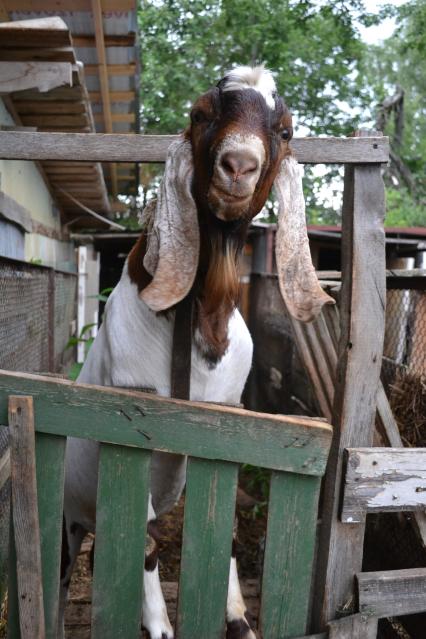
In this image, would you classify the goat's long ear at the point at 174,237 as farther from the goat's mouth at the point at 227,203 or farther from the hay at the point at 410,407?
the hay at the point at 410,407

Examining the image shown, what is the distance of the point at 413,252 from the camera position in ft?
33.8

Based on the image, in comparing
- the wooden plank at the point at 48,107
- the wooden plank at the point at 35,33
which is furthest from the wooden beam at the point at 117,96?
the wooden plank at the point at 35,33

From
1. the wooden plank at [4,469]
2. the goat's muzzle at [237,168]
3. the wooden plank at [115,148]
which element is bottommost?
the wooden plank at [4,469]

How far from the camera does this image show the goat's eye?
90.3 inches

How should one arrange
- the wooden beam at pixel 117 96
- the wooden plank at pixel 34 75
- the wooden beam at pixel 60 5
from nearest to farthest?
the wooden plank at pixel 34 75, the wooden beam at pixel 60 5, the wooden beam at pixel 117 96

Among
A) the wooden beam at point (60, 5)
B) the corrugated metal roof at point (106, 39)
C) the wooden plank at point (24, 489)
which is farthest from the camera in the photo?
the corrugated metal roof at point (106, 39)

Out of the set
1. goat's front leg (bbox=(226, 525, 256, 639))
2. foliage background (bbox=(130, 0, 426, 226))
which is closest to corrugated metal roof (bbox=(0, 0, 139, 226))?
goat's front leg (bbox=(226, 525, 256, 639))

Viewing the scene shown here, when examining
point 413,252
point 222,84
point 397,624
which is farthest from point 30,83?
point 413,252

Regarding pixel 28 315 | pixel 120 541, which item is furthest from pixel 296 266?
pixel 28 315

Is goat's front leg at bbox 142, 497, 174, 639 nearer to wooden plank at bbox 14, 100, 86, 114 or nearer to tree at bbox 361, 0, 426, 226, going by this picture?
wooden plank at bbox 14, 100, 86, 114

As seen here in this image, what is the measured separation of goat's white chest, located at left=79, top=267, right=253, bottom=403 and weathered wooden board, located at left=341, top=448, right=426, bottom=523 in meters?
0.60

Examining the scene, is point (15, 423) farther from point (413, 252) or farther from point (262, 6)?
point (262, 6)

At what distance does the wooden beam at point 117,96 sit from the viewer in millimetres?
7331

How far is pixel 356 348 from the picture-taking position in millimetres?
2344
